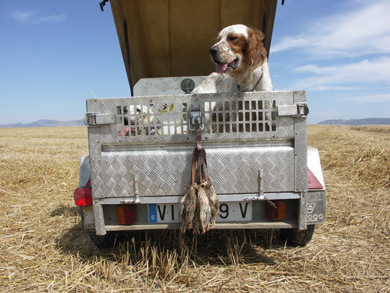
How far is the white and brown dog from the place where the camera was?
2801mm

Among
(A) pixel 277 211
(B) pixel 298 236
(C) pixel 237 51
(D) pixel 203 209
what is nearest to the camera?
(D) pixel 203 209

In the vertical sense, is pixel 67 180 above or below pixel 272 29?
below

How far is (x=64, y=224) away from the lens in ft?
12.8

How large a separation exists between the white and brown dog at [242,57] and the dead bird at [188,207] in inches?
45.5

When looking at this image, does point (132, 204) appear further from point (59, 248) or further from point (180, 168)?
point (59, 248)

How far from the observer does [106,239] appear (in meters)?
3.09

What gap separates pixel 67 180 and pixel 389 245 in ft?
17.6

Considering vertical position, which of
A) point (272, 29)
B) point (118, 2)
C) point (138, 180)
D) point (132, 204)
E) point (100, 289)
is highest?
point (118, 2)

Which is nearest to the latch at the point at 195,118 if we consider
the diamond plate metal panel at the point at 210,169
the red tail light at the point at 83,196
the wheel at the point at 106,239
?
the diamond plate metal panel at the point at 210,169

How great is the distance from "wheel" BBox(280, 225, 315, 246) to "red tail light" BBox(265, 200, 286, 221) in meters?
0.56

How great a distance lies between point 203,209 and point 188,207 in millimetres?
108

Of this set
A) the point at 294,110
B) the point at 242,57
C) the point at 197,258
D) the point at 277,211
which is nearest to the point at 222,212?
the point at 277,211

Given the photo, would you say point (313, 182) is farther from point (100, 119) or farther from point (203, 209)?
point (100, 119)

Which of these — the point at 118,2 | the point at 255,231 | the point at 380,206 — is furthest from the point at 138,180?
the point at 380,206
